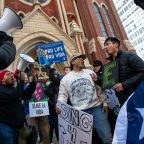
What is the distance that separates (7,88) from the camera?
484 centimetres

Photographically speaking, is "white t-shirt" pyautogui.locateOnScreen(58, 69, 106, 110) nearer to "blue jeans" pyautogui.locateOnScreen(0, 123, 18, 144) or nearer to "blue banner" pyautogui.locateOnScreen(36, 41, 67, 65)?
"blue jeans" pyautogui.locateOnScreen(0, 123, 18, 144)

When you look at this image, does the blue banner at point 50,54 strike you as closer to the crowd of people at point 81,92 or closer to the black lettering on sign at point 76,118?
the crowd of people at point 81,92

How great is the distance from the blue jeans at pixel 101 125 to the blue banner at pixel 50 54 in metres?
4.62

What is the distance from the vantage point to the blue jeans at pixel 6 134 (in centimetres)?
453

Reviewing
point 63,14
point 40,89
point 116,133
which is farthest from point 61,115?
point 63,14

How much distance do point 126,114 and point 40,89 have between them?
16.6 ft

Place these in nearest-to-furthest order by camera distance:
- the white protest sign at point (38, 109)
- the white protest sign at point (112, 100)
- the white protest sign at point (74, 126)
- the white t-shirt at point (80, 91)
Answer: the white protest sign at point (74, 126)
the white t-shirt at point (80, 91)
the white protest sign at point (112, 100)
the white protest sign at point (38, 109)

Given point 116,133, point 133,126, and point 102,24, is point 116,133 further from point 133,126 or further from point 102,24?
point 102,24

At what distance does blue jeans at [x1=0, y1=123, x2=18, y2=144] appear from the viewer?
4531 millimetres

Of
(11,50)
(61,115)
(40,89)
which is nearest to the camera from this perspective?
(11,50)

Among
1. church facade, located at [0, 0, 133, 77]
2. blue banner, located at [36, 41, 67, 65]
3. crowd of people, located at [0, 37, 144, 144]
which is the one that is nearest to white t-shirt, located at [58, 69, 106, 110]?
crowd of people, located at [0, 37, 144, 144]

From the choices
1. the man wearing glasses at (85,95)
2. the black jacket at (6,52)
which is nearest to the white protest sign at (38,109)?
the man wearing glasses at (85,95)

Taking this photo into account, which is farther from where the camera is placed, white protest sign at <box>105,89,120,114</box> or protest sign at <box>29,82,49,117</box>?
protest sign at <box>29,82,49,117</box>

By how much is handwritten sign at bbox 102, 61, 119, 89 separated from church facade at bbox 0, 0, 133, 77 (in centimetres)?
999
